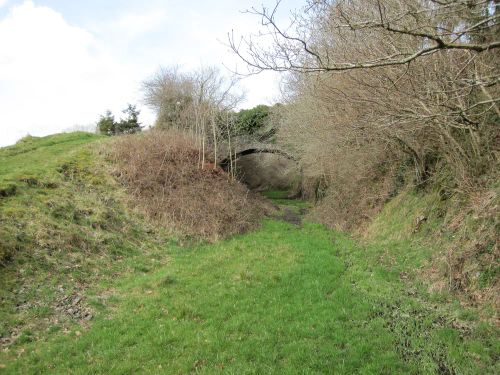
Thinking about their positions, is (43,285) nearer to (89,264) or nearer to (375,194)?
(89,264)

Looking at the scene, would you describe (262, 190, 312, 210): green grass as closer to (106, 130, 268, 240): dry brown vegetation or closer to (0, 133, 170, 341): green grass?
(106, 130, 268, 240): dry brown vegetation

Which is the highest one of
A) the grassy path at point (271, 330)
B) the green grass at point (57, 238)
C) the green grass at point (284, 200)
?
the green grass at point (57, 238)

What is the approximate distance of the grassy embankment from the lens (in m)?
6.20

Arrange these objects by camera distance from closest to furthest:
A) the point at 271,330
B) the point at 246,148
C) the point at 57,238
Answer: the point at 271,330 < the point at 57,238 < the point at 246,148

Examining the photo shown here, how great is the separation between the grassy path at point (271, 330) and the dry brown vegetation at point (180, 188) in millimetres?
6658

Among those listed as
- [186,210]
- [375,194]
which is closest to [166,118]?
[186,210]

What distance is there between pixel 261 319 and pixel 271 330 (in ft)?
1.72

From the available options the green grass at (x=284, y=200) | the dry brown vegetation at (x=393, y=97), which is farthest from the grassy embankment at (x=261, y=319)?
the green grass at (x=284, y=200)

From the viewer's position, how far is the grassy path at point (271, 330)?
6098 mm

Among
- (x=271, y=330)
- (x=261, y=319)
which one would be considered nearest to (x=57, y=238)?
(x=261, y=319)

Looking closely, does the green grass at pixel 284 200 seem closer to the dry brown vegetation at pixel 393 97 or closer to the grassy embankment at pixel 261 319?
the dry brown vegetation at pixel 393 97

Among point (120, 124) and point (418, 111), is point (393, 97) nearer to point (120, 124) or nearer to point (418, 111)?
point (418, 111)

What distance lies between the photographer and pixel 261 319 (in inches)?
310

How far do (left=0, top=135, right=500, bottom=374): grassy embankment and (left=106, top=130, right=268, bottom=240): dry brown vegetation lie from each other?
4790 millimetres
